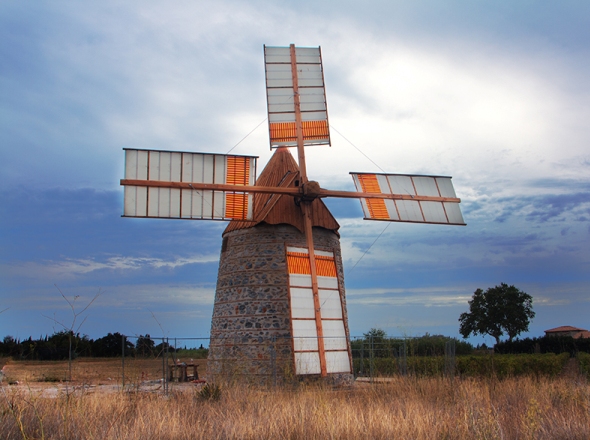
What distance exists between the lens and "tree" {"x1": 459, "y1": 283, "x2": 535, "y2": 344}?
142ft

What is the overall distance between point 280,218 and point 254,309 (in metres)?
2.42

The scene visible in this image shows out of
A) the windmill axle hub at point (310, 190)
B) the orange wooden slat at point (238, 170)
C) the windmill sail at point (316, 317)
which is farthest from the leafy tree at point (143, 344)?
the windmill axle hub at point (310, 190)

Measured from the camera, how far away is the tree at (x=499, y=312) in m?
43.2

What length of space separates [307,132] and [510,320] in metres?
34.4

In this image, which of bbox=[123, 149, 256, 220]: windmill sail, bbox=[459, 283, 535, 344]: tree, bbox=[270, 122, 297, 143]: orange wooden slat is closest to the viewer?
bbox=[123, 149, 256, 220]: windmill sail

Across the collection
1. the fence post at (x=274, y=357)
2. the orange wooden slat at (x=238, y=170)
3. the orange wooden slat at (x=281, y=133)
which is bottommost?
the fence post at (x=274, y=357)

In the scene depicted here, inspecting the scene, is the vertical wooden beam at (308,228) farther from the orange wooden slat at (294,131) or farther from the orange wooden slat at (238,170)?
the orange wooden slat at (238,170)

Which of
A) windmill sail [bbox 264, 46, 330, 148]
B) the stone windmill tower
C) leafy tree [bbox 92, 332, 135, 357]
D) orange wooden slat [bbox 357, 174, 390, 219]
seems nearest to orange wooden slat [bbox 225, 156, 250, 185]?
the stone windmill tower

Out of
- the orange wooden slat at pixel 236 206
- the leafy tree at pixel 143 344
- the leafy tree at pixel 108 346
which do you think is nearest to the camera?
the leafy tree at pixel 143 344

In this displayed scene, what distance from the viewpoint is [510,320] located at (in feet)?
142

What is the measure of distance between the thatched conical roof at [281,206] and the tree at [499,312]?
3297 centimetres

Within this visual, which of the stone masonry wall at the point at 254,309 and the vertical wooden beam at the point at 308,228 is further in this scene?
the stone masonry wall at the point at 254,309

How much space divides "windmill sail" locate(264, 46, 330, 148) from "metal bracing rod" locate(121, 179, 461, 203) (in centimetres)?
198

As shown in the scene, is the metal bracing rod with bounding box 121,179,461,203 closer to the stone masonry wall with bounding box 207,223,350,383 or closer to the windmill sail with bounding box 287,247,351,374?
the stone masonry wall with bounding box 207,223,350,383
